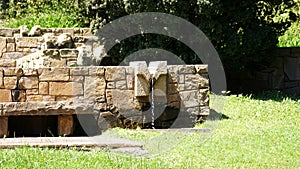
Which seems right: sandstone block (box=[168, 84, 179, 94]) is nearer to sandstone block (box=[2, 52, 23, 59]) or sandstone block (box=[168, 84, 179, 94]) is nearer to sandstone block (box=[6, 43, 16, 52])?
sandstone block (box=[2, 52, 23, 59])

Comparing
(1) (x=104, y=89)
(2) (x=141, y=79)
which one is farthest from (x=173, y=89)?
Answer: (1) (x=104, y=89)

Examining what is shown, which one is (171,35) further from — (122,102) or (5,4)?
(5,4)

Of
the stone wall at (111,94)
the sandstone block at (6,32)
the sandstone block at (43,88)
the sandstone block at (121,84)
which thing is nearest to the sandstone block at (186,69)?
the stone wall at (111,94)

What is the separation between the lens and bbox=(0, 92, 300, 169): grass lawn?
5000mm

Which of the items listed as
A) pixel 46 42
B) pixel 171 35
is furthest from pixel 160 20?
pixel 46 42

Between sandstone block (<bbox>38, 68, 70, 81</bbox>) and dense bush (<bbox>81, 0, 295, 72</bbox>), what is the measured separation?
2.97 m

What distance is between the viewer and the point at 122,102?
6.96 m

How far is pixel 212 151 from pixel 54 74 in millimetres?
2279

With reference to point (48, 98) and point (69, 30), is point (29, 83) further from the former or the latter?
point (69, 30)

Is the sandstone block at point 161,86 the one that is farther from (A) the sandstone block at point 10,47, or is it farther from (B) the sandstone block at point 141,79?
(A) the sandstone block at point 10,47

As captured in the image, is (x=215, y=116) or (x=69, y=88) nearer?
(x=69, y=88)

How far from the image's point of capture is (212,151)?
5.75m

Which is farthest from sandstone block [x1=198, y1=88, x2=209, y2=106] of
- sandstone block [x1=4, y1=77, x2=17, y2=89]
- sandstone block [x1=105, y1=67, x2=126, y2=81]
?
sandstone block [x1=4, y1=77, x2=17, y2=89]

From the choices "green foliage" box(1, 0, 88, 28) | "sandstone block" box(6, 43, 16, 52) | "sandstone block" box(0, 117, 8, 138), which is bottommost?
"sandstone block" box(0, 117, 8, 138)
